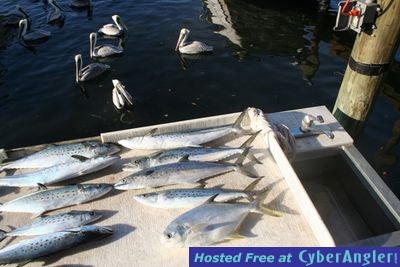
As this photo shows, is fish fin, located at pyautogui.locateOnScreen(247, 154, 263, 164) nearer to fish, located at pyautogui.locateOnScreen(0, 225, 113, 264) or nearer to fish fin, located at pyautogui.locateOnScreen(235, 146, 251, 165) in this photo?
fish fin, located at pyautogui.locateOnScreen(235, 146, 251, 165)

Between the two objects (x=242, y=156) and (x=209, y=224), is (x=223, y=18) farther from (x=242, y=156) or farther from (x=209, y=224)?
(x=209, y=224)

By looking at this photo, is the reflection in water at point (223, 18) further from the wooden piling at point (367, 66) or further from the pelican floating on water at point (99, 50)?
the wooden piling at point (367, 66)

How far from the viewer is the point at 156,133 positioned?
6633 millimetres

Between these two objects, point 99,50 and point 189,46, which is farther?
point 99,50

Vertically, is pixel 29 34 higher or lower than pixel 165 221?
lower

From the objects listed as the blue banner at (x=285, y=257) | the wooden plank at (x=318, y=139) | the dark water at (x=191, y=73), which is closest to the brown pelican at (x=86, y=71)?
the dark water at (x=191, y=73)

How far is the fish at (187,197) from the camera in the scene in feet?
17.4

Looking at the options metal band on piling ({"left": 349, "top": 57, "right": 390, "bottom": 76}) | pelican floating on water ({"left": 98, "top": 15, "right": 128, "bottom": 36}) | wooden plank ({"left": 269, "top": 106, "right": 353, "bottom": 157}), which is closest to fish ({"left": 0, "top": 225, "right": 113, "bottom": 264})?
wooden plank ({"left": 269, "top": 106, "right": 353, "bottom": 157})

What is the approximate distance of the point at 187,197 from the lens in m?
5.35

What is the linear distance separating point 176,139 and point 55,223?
7.82ft

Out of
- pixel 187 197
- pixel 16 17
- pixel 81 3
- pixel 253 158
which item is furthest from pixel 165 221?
pixel 81 3

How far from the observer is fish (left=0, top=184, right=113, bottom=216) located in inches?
211

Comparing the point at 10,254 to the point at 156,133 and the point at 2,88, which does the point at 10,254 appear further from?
the point at 2,88

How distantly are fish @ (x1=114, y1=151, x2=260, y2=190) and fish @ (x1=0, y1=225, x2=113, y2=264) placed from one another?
0.92 meters
